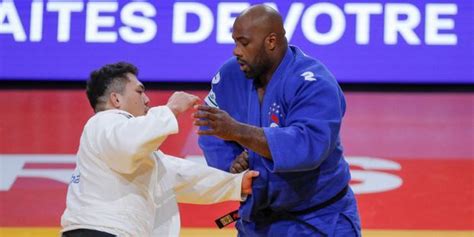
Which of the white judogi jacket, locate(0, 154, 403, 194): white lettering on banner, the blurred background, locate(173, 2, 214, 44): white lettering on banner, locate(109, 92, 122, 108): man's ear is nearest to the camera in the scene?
the white judogi jacket

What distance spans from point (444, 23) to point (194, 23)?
84.4 inches

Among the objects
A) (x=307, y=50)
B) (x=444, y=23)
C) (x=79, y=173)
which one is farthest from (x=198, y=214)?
(x=444, y=23)

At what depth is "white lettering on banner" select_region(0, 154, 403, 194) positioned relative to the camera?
603 centimetres

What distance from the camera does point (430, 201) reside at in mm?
5820

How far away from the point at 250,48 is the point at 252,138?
448 mm

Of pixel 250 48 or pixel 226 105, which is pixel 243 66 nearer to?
pixel 250 48

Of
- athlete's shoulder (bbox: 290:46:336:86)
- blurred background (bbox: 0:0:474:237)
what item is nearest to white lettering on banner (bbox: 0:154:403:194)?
blurred background (bbox: 0:0:474:237)

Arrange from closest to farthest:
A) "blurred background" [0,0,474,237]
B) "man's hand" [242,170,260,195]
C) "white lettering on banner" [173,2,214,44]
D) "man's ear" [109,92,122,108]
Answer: "man's hand" [242,170,260,195]
"man's ear" [109,92,122,108]
"blurred background" [0,0,474,237]
"white lettering on banner" [173,2,214,44]

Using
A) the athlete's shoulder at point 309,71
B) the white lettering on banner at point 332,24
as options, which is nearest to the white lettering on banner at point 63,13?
the white lettering on banner at point 332,24

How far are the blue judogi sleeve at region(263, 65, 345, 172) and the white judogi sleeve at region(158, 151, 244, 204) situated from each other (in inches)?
17.1

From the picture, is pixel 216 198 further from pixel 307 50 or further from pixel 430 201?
pixel 307 50

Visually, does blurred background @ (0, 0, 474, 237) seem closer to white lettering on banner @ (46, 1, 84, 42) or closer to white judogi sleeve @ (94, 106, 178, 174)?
white lettering on banner @ (46, 1, 84, 42)

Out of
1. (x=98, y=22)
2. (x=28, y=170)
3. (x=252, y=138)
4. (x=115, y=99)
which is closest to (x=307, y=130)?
(x=252, y=138)

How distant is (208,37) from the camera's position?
777 centimetres
